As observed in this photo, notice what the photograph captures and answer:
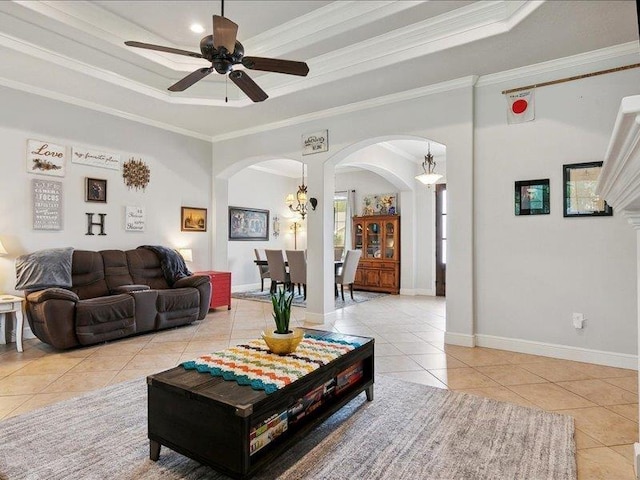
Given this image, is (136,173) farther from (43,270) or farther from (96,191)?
(43,270)

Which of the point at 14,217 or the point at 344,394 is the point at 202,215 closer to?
the point at 14,217

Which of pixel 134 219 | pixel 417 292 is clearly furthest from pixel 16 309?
pixel 417 292

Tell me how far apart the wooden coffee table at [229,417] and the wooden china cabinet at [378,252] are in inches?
244

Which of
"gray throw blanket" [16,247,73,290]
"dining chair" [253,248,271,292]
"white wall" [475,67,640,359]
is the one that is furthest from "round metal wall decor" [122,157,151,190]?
"white wall" [475,67,640,359]

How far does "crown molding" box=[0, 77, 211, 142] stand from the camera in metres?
4.36

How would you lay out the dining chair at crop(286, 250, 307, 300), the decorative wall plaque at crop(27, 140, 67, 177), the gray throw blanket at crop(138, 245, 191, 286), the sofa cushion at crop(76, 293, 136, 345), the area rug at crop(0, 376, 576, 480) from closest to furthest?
1. the area rug at crop(0, 376, 576, 480)
2. the sofa cushion at crop(76, 293, 136, 345)
3. the decorative wall plaque at crop(27, 140, 67, 177)
4. the gray throw blanket at crop(138, 245, 191, 286)
5. the dining chair at crop(286, 250, 307, 300)

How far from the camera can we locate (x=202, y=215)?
6504 millimetres

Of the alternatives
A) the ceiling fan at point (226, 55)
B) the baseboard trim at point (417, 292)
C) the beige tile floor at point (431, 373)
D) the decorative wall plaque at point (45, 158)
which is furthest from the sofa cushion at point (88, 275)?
the baseboard trim at point (417, 292)

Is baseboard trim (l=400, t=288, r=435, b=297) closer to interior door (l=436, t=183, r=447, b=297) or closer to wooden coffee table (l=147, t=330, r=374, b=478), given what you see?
interior door (l=436, t=183, r=447, b=297)

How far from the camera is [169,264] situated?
539cm

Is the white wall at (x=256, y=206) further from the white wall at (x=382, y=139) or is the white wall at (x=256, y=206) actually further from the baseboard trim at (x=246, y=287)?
the white wall at (x=382, y=139)

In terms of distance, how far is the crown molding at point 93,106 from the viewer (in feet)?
14.3

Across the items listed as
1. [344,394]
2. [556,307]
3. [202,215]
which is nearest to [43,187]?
[202,215]

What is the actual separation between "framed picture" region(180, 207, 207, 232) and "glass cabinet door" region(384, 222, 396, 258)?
3888 millimetres
